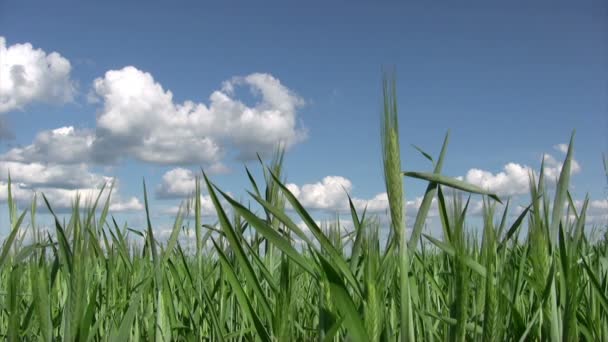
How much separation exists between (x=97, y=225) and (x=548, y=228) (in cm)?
136

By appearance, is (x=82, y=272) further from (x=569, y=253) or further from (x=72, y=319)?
(x=569, y=253)

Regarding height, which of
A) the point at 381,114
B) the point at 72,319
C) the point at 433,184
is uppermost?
the point at 381,114

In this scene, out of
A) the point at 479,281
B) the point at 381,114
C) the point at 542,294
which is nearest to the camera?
the point at 381,114

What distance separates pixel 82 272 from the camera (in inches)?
44.3

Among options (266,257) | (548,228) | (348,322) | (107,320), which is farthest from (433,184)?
(107,320)

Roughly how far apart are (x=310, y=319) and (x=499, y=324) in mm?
863

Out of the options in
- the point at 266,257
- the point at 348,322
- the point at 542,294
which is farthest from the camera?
the point at 266,257

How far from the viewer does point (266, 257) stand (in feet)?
5.94

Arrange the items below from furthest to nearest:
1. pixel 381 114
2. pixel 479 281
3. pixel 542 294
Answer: pixel 479 281
pixel 542 294
pixel 381 114

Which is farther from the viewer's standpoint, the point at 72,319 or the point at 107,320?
the point at 107,320

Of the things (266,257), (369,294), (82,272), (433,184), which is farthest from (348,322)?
(266,257)

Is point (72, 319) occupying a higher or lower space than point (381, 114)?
lower

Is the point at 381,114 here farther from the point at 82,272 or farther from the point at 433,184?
the point at 82,272

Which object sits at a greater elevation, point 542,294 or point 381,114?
point 381,114
